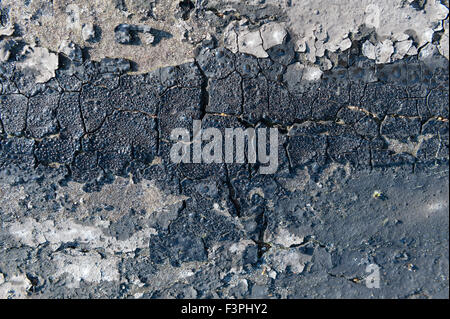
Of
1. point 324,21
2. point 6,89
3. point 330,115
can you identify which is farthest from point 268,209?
point 6,89

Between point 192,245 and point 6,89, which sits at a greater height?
point 6,89

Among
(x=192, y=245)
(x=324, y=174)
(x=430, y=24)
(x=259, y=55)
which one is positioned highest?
(x=430, y=24)

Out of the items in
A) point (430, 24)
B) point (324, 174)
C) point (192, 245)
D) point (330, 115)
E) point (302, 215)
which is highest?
point (430, 24)

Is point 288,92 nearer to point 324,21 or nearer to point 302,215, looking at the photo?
point 324,21

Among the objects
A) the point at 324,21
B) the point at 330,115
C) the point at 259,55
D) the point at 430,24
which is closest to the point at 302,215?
the point at 330,115

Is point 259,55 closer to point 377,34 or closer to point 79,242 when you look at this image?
point 377,34

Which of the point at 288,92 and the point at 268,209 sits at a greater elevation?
the point at 288,92
